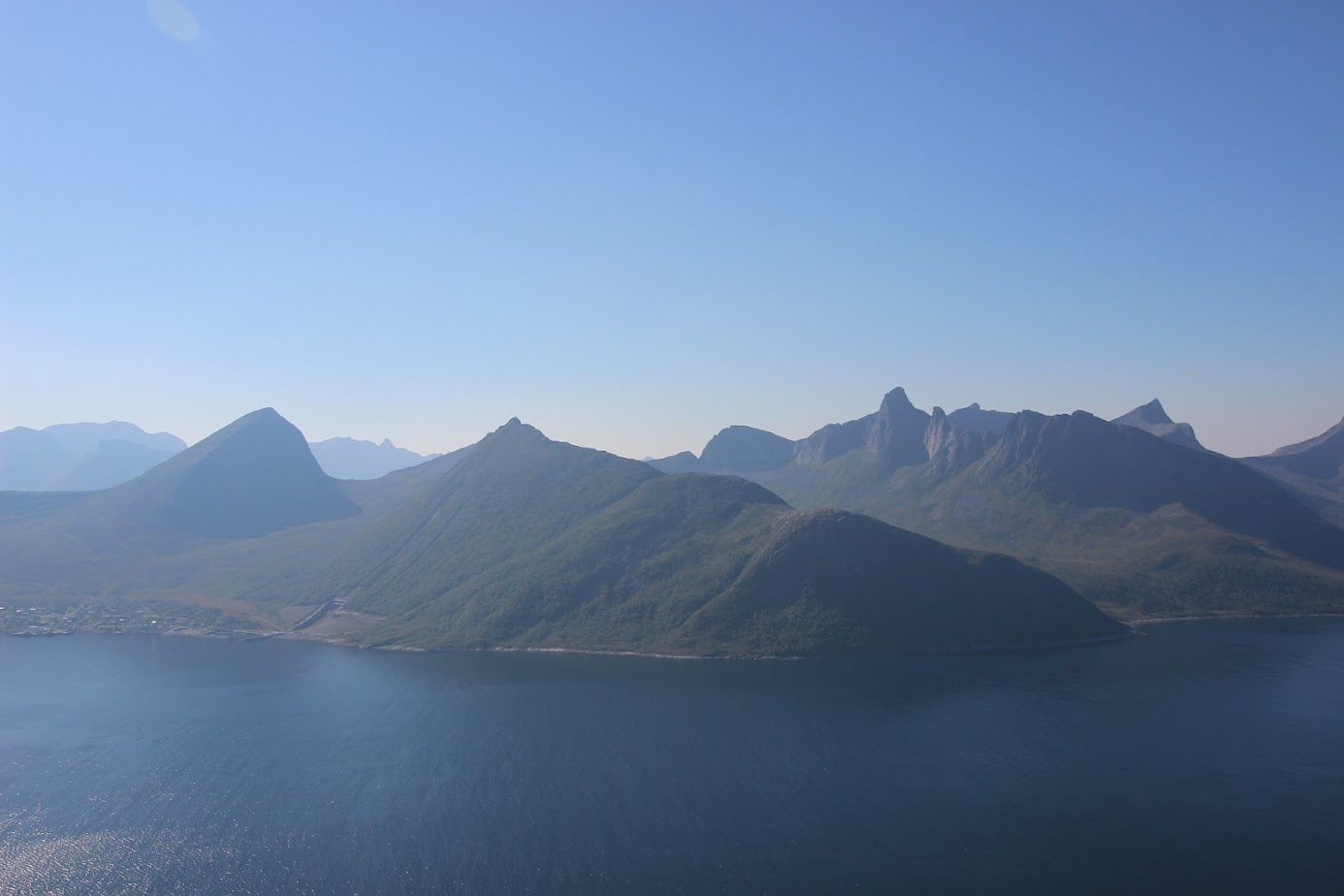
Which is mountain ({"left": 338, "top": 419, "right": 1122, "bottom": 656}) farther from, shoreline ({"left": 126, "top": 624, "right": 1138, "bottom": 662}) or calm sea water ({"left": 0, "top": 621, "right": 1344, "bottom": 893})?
calm sea water ({"left": 0, "top": 621, "right": 1344, "bottom": 893})

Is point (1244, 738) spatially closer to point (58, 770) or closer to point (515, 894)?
point (515, 894)

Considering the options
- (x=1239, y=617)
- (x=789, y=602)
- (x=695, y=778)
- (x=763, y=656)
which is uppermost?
(x=789, y=602)

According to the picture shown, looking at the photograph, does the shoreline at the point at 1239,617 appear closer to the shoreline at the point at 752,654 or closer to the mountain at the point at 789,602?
the shoreline at the point at 752,654

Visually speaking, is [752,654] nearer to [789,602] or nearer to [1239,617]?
[789,602]

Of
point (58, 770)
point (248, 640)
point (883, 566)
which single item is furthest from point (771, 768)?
point (248, 640)

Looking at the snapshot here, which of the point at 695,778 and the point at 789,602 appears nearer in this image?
the point at 695,778

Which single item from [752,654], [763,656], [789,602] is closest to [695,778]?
[763,656]

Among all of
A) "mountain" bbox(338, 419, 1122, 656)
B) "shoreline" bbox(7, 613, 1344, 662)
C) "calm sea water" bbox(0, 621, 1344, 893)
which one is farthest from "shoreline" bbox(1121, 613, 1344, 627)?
"calm sea water" bbox(0, 621, 1344, 893)

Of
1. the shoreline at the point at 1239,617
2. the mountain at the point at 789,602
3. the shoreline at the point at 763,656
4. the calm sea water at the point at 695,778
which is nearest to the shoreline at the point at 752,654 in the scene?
the shoreline at the point at 763,656
